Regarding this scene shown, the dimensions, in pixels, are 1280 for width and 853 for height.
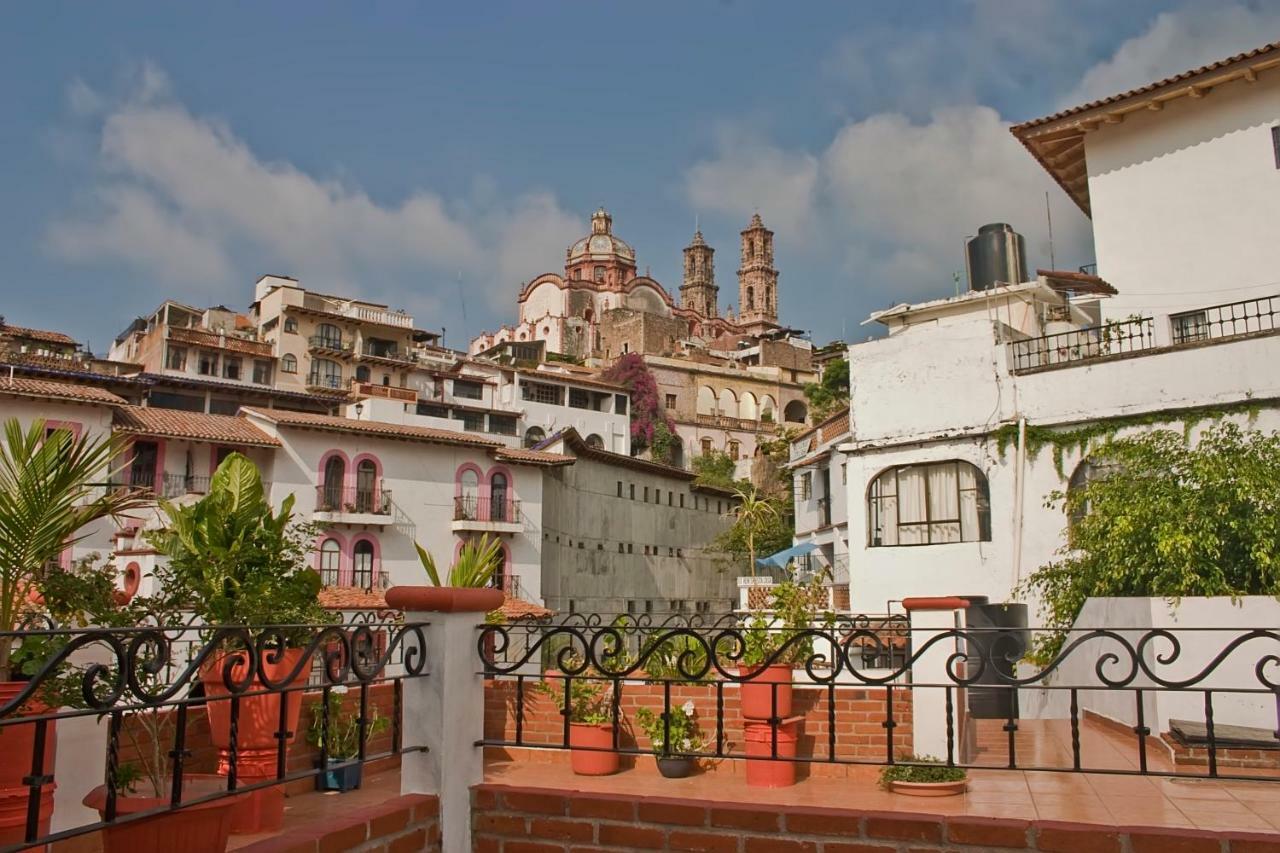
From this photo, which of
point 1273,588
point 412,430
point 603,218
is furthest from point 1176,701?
point 603,218

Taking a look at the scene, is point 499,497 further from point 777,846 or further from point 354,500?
point 777,846

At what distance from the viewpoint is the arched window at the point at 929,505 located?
20109mm

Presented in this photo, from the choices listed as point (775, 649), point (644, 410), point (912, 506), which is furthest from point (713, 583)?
point (775, 649)

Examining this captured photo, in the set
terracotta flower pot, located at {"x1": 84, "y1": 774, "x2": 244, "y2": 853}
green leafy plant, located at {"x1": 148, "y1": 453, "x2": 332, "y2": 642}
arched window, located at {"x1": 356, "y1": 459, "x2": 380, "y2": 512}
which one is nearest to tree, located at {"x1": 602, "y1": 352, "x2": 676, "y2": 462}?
arched window, located at {"x1": 356, "y1": 459, "x2": 380, "y2": 512}

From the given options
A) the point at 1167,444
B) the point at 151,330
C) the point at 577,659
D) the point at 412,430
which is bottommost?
the point at 577,659

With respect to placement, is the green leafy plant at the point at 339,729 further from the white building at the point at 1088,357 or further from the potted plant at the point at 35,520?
the white building at the point at 1088,357

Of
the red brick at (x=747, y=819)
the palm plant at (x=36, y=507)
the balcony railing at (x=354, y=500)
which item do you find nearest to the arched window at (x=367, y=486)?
the balcony railing at (x=354, y=500)

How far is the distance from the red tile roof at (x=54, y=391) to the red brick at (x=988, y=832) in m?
32.8

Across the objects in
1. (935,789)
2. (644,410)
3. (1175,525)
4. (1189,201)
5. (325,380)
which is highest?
(644,410)

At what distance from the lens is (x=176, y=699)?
15.9ft

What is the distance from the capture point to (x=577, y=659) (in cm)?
544

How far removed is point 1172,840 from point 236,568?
279 inches

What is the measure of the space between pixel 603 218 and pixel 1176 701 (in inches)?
3498

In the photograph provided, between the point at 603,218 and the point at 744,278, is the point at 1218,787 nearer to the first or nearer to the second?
the point at 603,218
